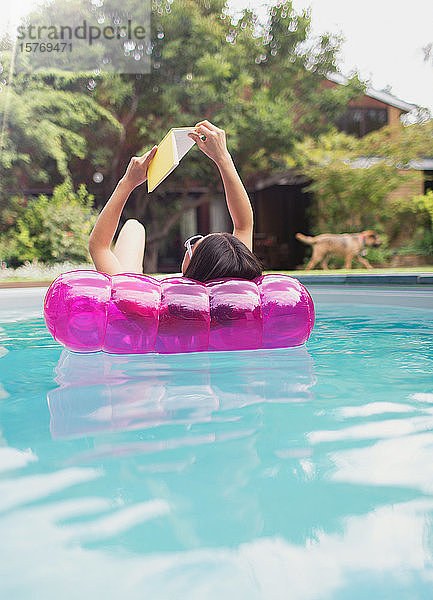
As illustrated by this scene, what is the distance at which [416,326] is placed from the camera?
475 cm

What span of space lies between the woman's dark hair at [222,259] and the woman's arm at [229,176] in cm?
22

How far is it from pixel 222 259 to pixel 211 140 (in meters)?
0.65

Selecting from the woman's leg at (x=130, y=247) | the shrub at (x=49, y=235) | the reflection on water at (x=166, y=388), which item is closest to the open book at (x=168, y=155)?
the reflection on water at (x=166, y=388)

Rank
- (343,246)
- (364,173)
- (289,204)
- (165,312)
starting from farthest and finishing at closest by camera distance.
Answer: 1. (289,204)
2. (364,173)
3. (343,246)
4. (165,312)

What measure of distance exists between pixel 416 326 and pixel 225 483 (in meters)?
3.72

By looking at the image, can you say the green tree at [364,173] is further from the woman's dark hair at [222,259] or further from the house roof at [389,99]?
the woman's dark hair at [222,259]

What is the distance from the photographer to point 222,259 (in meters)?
3.18

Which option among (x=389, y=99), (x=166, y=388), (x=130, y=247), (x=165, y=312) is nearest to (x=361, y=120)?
(x=389, y=99)

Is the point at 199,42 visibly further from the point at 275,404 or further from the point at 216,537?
the point at 216,537

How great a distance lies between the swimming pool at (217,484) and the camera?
102cm

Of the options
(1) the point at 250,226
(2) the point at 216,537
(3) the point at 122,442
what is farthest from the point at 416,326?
(2) the point at 216,537

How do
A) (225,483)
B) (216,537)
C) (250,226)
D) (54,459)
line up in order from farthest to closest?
1. (250,226)
2. (54,459)
3. (225,483)
4. (216,537)

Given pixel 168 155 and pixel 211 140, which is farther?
pixel 211 140

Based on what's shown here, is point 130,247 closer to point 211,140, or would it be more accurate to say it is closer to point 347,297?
point 211,140
